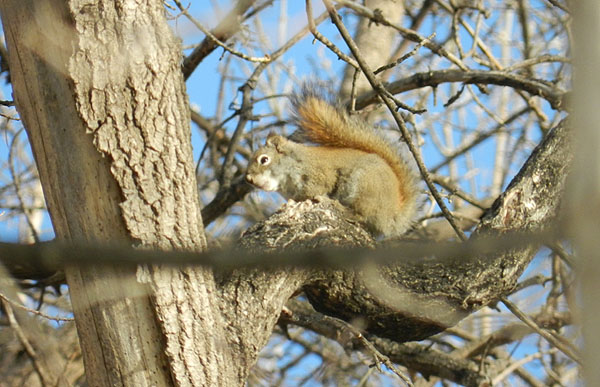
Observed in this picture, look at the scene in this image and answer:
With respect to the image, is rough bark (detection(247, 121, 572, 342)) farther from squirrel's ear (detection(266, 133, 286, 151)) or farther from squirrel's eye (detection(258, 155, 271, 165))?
squirrel's ear (detection(266, 133, 286, 151))

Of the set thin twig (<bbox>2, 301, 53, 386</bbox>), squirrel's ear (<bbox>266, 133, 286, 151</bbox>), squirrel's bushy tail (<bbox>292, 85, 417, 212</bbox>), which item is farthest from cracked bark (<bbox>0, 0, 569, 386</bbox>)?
squirrel's ear (<bbox>266, 133, 286, 151</bbox>)

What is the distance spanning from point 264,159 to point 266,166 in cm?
6

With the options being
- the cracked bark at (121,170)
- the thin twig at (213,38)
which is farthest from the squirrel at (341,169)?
the cracked bark at (121,170)

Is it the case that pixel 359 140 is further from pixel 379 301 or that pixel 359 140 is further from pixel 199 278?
pixel 199 278

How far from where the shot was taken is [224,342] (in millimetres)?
2439

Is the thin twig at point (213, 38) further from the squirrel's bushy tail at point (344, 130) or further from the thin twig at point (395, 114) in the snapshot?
the squirrel's bushy tail at point (344, 130)

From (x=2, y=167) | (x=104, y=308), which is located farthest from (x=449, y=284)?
(x=2, y=167)

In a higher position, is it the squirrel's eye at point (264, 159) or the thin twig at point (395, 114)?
the squirrel's eye at point (264, 159)

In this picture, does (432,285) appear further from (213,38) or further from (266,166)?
(266,166)

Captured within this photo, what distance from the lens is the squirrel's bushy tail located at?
13.8 ft

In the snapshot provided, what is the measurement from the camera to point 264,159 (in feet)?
14.6

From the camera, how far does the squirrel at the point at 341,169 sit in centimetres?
→ 406

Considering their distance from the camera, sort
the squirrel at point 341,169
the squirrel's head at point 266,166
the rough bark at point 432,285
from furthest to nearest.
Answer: the squirrel's head at point 266,166
the squirrel at point 341,169
the rough bark at point 432,285

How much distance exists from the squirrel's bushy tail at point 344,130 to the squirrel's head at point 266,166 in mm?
250
